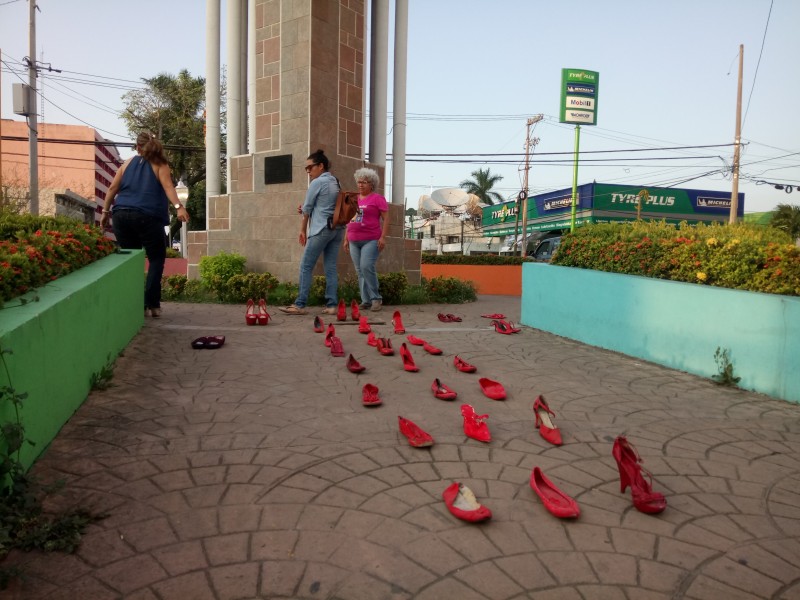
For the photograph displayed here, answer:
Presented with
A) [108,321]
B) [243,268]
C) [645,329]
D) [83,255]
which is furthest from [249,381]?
[243,268]

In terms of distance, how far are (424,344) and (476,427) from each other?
238 cm

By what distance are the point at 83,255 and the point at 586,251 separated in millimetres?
5331

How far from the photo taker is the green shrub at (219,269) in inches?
364

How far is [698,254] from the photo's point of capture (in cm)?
529

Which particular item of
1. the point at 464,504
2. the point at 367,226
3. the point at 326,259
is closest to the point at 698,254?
the point at 464,504

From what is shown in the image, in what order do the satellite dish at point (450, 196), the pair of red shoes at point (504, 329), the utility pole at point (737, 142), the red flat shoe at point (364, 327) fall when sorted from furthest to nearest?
1. the satellite dish at point (450, 196)
2. the utility pole at point (737, 142)
3. the pair of red shoes at point (504, 329)
4. the red flat shoe at point (364, 327)

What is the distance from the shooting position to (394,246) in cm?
1102

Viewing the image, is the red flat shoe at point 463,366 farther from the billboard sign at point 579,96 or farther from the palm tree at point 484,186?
the palm tree at point 484,186

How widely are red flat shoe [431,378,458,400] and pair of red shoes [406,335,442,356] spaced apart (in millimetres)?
1268

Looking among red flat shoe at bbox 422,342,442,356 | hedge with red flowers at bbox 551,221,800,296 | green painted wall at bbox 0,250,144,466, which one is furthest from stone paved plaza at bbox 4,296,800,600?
hedge with red flowers at bbox 551,221,800,296

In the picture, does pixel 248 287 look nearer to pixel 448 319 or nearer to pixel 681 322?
pixel 448 319

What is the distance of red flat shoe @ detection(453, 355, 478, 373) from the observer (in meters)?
4.77

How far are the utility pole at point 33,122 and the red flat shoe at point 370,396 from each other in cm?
1730

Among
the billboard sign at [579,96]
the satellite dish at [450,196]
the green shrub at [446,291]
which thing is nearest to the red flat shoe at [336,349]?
the green shrub at [446,291]
